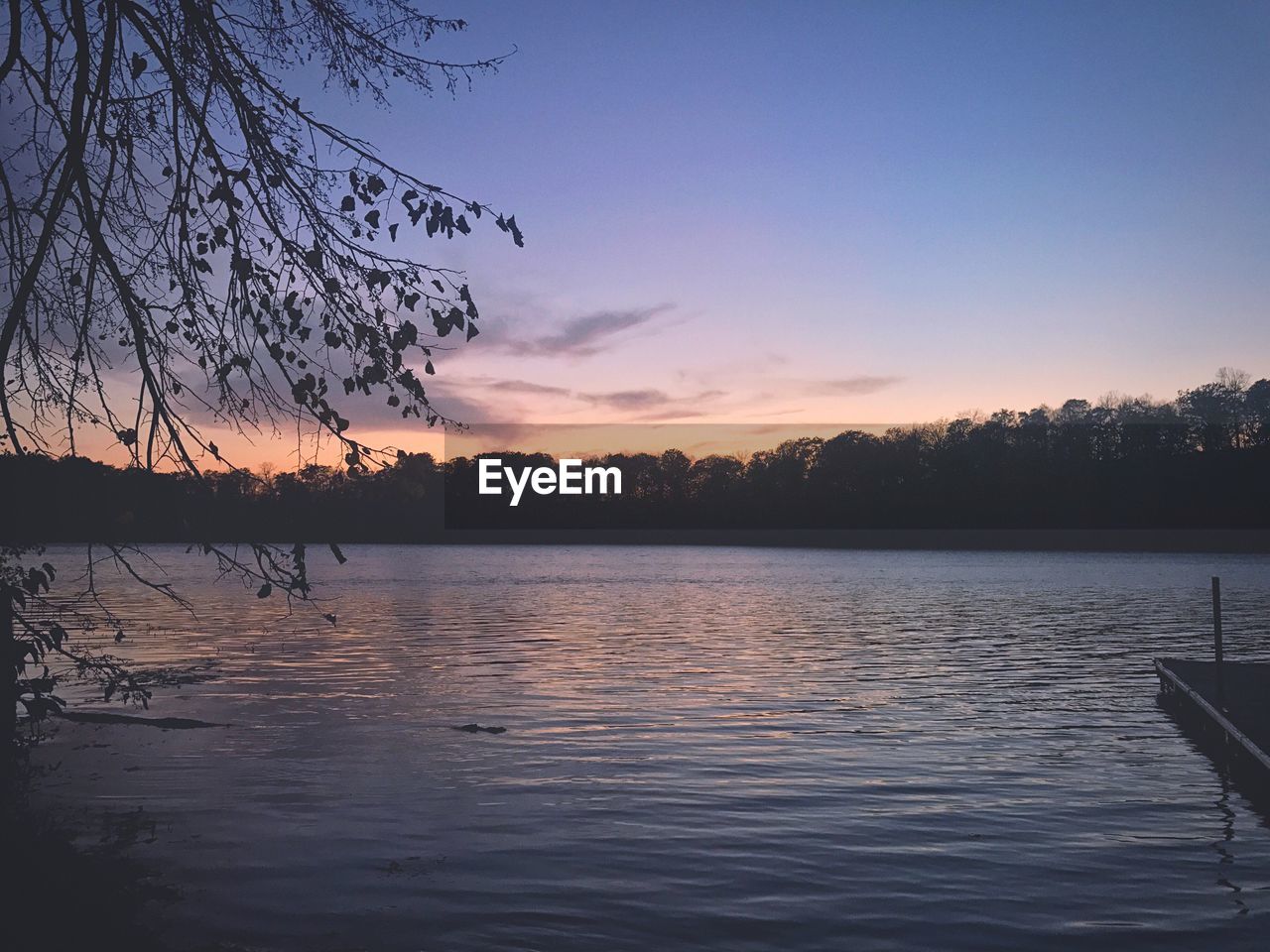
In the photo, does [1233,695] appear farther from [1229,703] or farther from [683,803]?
[683,803]

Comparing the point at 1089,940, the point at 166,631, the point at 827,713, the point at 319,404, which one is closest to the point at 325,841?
the point at 319,404

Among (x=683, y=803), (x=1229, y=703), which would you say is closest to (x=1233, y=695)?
(x=1229, y=703)

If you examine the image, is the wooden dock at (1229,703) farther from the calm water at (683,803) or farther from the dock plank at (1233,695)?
the calm water at (683,803)

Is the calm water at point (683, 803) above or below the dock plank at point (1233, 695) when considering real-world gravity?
below

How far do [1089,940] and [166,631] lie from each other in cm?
3659

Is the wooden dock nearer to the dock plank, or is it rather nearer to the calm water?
the dock plank

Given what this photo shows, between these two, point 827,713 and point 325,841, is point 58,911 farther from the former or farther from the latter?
point 827,713

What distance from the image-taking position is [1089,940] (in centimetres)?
845

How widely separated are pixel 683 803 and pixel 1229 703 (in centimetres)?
1052

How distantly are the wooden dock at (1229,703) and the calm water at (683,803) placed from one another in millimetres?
509

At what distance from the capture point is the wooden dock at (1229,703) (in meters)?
14.9

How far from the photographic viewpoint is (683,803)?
13180mm

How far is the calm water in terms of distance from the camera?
9000 millimetres

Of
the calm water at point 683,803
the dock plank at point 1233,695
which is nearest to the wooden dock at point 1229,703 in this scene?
the dock plank at point 1233,695
